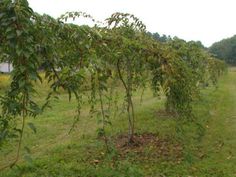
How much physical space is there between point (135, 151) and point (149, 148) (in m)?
0.37

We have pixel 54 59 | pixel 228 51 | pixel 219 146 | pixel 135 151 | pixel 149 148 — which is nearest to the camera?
pixel 54 59

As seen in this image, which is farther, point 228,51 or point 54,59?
point 228,51

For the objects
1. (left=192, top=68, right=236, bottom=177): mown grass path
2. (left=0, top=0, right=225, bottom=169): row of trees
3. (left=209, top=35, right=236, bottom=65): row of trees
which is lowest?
(left=192, top=68, right=236, bottom=177): mown grass path

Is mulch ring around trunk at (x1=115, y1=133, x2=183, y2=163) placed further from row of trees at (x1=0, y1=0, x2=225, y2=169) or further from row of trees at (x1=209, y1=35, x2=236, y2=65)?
row of trees at (x1=209, y1=35, x2=236, y2=65)

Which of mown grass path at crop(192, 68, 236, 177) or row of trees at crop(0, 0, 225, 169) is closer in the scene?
row of trees at crop(0, 0, 225, 169)

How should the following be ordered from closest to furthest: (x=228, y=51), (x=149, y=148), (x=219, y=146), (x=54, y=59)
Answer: (x=54, y=59) < (x=149, y=148) < (x=219, y=146) < (x=228, y=51)

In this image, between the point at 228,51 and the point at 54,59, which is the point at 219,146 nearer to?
the point at 54,59

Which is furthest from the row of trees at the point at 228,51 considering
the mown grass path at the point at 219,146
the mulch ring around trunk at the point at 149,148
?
the mulch ring around trunk at the point at 149,148

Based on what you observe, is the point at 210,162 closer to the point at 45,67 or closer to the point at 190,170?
the point at 190,170

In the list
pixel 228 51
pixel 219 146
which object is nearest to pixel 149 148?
pixel 219 146

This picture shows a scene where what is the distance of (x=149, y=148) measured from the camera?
29.6 ft

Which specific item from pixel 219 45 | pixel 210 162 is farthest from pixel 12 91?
pixel 219 45

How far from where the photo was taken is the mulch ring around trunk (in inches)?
331

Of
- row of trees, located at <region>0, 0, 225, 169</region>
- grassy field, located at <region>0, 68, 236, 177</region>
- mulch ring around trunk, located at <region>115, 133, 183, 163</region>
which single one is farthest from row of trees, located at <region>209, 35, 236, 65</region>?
row of trees, located at <region>0, 0, 225, 169</region>
